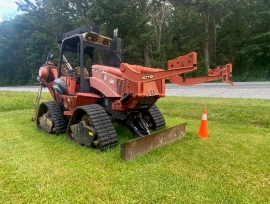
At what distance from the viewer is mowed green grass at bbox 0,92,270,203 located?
2.54m

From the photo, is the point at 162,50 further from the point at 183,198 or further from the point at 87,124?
the point at 183,198

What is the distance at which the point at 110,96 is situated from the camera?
423 cm

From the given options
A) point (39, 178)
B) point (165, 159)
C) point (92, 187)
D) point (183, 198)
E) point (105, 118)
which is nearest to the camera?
point (183, 198)

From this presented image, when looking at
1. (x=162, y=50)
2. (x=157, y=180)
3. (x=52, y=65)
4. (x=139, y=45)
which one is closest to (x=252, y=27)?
(x=162, y=50)

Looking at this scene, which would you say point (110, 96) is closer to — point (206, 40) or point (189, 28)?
point (206, 40)

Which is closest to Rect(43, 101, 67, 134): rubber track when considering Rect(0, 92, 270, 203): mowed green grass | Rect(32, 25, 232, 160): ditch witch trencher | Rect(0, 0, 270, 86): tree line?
Rect(32, 25, 232, 160): ditch witch trencher

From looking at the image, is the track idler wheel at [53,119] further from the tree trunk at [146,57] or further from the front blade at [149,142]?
the tree trunk at [146,57]

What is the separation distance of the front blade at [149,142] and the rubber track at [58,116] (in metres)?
2.25

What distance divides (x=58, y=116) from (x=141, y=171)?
2.88m

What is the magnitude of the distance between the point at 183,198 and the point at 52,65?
Answer: 5222 millimetres

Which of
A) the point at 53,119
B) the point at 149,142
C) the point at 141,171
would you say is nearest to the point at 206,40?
the point at 53,119

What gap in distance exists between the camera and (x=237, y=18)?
24.3 metres

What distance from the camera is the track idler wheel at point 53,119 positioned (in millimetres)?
5141

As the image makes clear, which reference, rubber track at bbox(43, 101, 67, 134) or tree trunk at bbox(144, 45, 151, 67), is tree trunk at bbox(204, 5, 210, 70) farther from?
rubber track at bbox(43, 101, 67, 134)
